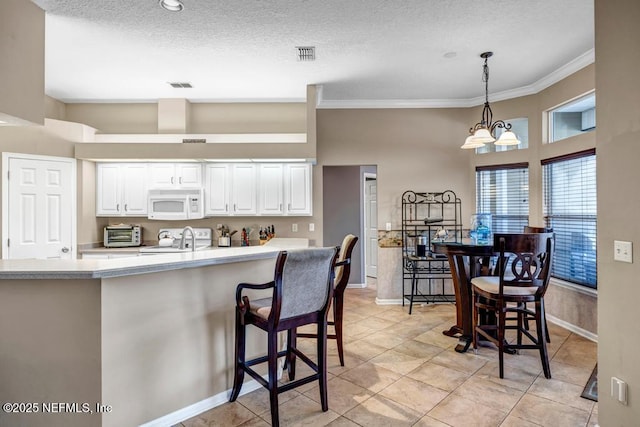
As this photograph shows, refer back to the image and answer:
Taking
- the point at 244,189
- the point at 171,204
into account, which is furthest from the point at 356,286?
the point at 171,204

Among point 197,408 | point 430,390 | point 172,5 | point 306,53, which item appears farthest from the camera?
point 306,53

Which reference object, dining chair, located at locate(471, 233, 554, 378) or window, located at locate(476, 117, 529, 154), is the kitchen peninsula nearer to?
dining chair, located at locate(471, 233, 554, 378)

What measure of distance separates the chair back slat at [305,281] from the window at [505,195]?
3.42m

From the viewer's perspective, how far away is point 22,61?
2443 millimetres

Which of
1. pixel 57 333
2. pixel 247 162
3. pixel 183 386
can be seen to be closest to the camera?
pixel 57 333

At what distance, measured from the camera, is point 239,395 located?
2.35m

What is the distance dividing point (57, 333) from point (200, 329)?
0.76m

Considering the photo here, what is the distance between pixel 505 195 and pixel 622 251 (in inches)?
117

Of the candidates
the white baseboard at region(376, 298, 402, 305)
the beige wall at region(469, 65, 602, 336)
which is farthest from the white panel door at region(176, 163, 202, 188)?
the beige wall at region(469, 65, 602, 336)

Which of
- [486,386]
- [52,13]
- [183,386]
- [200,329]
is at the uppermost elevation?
[52,13]

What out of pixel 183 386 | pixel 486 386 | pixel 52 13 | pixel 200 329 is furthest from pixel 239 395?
pixel 52 13

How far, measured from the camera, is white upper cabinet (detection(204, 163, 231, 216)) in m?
4.58

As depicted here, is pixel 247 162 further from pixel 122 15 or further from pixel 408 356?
pixel 408 356

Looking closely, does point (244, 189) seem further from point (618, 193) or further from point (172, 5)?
point (618, 193)
